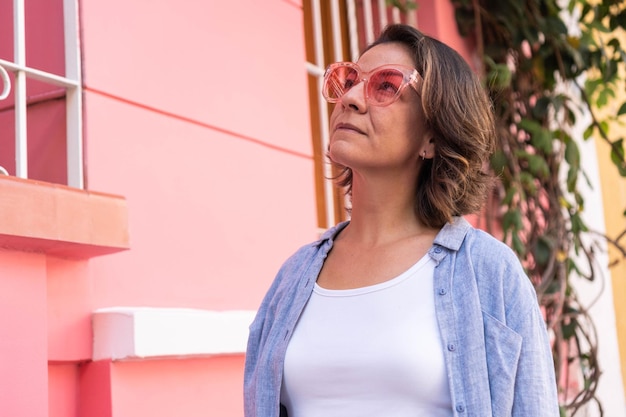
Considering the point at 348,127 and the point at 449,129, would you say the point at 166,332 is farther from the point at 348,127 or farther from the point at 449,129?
the point at 449,129

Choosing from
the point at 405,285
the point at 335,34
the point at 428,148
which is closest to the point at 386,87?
the point at 428,148

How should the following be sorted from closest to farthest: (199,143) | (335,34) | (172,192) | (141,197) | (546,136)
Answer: (141,197)
(172,192)
(199,143)
(335,34)
(546,136)

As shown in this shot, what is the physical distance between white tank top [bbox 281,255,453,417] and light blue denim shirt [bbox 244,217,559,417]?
0.03m

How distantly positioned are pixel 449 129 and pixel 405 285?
0.40 metres

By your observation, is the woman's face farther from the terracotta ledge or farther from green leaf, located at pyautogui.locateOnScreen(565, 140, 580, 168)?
green leaf, located at pyautogui.locateOnScreen(565, 140, 580, 168)

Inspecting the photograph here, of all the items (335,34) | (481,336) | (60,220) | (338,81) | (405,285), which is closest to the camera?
(481,336)

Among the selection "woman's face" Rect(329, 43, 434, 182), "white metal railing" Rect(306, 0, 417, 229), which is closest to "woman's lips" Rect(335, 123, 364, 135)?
"woman's face" Rect(329, 43, 434, 182)

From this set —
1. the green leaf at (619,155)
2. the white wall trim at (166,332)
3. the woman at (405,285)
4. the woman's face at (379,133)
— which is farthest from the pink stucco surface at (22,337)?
the green leaf at (619,155)

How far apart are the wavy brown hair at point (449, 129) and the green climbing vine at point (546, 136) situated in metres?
2.81

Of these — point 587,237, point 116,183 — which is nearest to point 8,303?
point 116,183

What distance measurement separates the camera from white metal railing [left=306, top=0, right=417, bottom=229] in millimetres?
4418

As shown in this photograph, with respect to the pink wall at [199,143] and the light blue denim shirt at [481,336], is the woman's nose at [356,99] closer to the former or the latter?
the light blue denim shirt at [481,336]

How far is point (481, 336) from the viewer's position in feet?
6.47

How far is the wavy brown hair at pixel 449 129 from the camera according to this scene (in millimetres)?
2236
